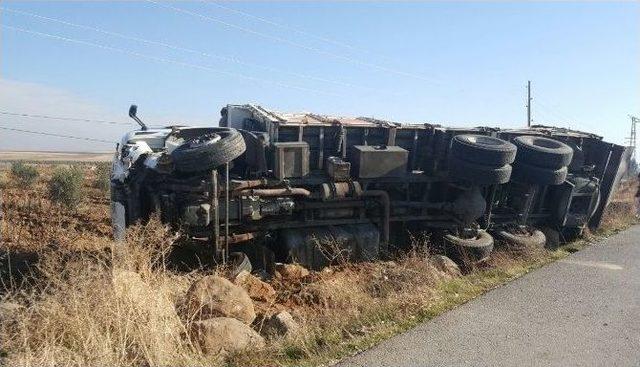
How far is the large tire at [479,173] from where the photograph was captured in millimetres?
8305

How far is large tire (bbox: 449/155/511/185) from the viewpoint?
27.2 ft

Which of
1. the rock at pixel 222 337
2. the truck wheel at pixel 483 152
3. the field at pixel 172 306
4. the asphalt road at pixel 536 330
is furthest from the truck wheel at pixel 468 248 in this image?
the rock at pixel 222 337

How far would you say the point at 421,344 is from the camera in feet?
15.3

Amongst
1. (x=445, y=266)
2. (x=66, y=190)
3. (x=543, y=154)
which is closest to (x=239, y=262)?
(x=445, y=266)

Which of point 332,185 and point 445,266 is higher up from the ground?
point 332,185

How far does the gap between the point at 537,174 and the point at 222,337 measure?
6.98 m

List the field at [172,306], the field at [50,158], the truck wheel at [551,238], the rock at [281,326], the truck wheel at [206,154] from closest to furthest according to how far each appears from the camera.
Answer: the field at [172,306]
the rock at [281,326]
the truck wheel at [206,154]
the truck wheel at [551,238]
the field at [50,158]

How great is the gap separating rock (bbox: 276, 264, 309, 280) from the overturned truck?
0.39m

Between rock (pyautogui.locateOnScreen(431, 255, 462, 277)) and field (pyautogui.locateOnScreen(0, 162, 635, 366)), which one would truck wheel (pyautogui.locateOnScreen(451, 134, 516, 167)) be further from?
rock (pyautogui.locateOnScreen(431, 255, 462, 277))

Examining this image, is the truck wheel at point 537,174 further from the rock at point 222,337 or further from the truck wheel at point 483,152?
the rock at point 222,337

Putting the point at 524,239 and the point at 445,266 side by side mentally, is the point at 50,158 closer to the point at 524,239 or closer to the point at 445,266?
the point at 524,239

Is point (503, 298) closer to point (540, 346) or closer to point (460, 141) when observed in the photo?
point (540, 346)

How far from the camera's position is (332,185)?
802 cm

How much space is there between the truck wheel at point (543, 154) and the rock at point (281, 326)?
626 centimetres
